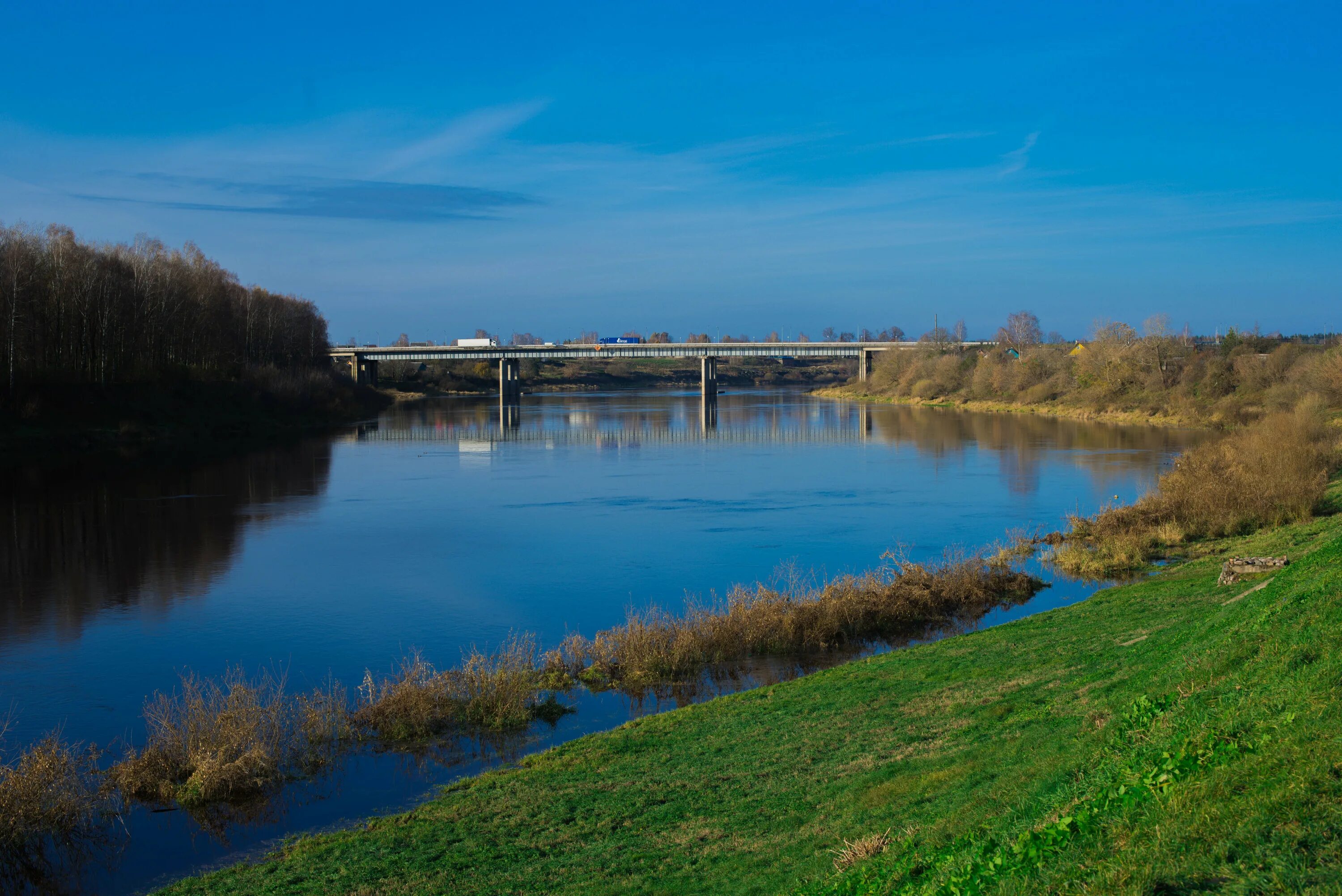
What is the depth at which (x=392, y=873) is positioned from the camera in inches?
378

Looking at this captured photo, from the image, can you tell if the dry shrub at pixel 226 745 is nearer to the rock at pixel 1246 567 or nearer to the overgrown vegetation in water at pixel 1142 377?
the rock at pixel 1246 567

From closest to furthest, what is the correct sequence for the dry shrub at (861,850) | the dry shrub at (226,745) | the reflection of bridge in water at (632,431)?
the dry shrub at (861,850) < the dry shrub at (226,745) < the reflection of bridge in water at (632,431)

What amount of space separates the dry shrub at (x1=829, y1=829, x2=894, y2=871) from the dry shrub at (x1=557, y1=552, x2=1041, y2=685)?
9309 mm

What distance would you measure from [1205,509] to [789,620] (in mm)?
15654

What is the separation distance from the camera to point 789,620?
63.2 feet

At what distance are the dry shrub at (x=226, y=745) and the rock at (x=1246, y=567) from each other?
15642 mm

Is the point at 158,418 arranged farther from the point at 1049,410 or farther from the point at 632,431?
the point at 1049,410

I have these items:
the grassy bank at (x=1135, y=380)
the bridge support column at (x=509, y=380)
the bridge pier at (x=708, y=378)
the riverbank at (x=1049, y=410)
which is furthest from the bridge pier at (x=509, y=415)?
the grassy bank at (x=1135, y=380)

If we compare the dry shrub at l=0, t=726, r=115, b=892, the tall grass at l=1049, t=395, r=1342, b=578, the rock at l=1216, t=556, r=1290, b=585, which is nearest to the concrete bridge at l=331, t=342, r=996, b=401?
the tall grass at l=1049, t=395, r=1342, b=578

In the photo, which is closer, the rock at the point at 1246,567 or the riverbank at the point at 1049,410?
the rock at the point at 1246,567

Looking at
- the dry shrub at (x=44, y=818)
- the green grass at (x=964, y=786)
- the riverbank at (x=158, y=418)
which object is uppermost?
the riverbank at (x=158, y=418)

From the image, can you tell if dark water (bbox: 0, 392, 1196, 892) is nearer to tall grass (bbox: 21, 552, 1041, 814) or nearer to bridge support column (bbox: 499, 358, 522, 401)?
tall grass (bbox: 21, 552, 1041, 814)

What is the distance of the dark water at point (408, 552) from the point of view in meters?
15.4

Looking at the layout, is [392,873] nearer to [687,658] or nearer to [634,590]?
[687,658]
